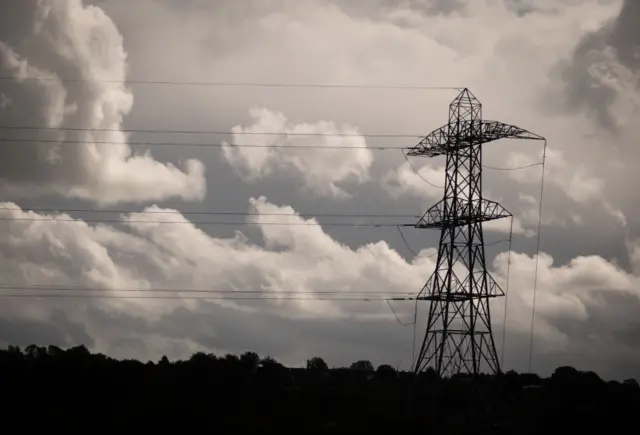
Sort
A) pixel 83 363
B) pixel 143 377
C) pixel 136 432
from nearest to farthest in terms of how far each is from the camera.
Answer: pixel 136 432 → pixel 143 377 → pixel 83 363

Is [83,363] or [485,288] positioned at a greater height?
[485,288]

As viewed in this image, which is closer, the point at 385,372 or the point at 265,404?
the point at 265,404

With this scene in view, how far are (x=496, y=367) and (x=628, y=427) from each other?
482 inches

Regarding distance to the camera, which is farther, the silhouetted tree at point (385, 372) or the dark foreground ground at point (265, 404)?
the silhouetted tree at point (385, 372)

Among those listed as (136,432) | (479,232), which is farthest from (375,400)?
(136,432)

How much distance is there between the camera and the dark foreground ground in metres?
68.2

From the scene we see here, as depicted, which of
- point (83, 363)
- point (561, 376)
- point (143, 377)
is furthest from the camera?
point (561, 376)

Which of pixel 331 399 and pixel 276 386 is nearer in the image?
pixel 331 399

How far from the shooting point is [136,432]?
65438 millimetres

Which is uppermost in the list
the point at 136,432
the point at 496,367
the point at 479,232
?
the point at 479,232

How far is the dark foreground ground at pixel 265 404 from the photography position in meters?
68.2

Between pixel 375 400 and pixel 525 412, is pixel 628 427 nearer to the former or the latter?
pixel 525 412

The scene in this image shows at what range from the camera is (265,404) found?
76.8 meters

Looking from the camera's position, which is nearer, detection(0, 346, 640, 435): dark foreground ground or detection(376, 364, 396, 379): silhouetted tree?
detection(0, 346, 640, 435): dark foreground ground
